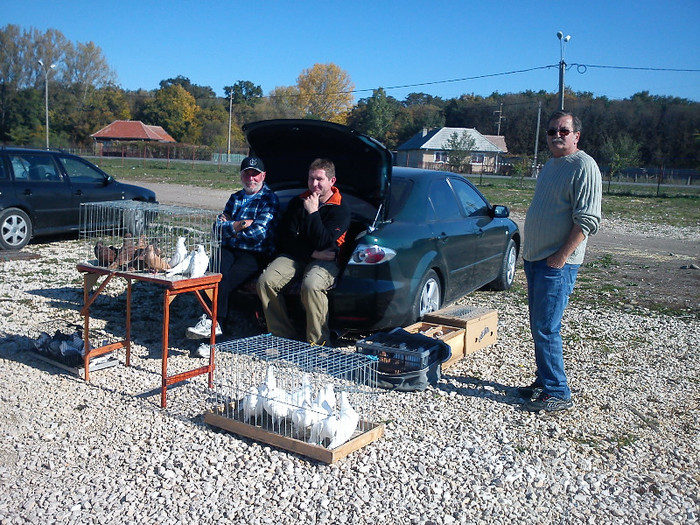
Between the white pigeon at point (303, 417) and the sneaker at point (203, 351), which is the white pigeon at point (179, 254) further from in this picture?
the white pigeon at point (303, 417)

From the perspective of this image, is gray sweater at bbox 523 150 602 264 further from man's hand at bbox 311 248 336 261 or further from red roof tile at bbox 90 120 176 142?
red roof tile at bbox 90 120 176 142

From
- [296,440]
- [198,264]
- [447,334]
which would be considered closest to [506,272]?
[447,334]

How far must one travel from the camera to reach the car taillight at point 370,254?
5.39m

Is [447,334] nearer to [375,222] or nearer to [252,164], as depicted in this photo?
[375,222]

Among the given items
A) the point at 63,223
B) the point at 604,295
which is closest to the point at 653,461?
the point at 604,295

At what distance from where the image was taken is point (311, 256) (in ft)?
18.4

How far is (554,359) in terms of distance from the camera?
4.61 metres

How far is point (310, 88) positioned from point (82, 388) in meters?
78.0

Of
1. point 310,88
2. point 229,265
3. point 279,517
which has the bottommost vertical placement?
point 279,517

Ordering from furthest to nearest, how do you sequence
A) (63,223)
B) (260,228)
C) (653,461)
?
(63,223), (260,228), (653,461)

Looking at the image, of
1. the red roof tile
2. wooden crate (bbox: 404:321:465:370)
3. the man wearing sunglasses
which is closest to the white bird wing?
wooden crate (bbox: 404:321:465:370)

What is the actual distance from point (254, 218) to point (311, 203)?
628 mm

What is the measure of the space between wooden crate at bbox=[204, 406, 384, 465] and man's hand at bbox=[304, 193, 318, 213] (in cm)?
189

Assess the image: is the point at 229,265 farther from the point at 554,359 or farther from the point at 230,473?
the point at 554,359
